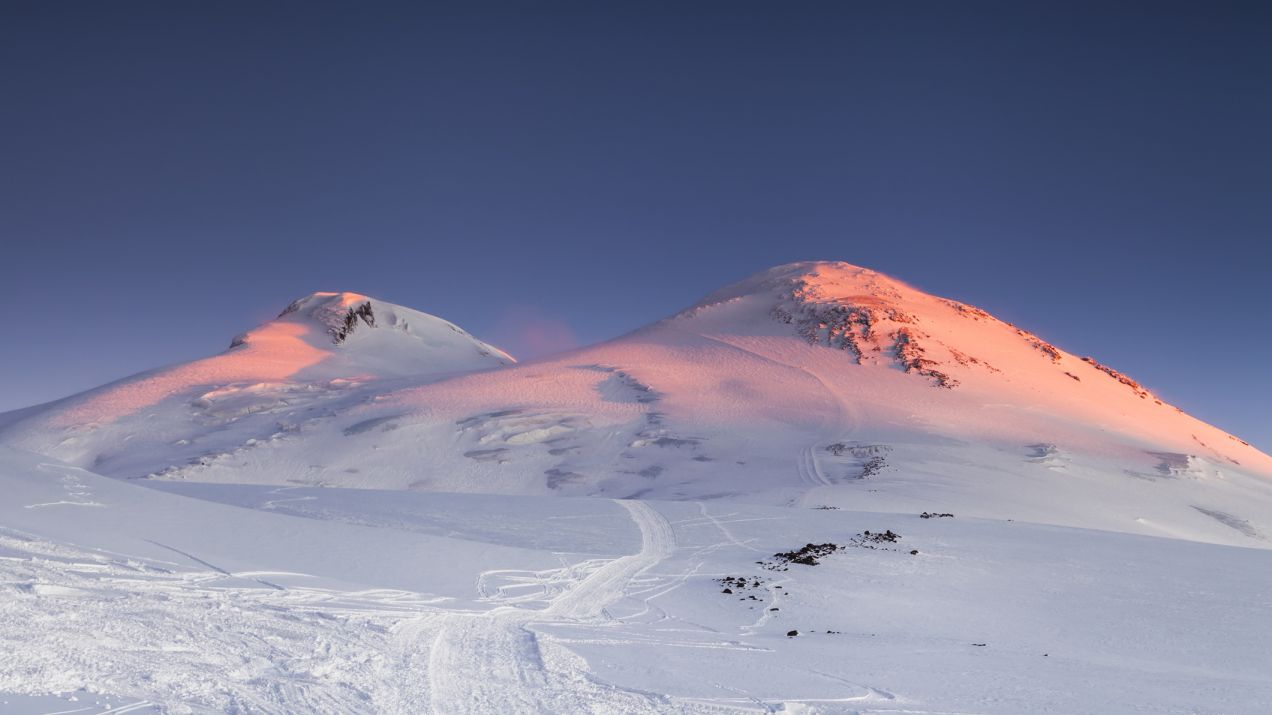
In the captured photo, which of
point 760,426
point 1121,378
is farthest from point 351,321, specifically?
point 1121,378

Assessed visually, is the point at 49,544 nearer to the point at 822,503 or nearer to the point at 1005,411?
the point at 822,503

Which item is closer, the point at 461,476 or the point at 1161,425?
the point at 461,476

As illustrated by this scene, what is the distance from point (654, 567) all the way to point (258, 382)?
48194mm

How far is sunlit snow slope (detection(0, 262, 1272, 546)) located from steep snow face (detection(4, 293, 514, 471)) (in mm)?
274

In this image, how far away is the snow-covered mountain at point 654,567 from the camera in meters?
6.71

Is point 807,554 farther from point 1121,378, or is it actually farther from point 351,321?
point 351,321

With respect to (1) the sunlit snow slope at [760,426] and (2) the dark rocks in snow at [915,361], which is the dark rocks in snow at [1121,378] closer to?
(1) the sunlit snow slope at [760,426]

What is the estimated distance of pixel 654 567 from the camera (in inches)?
545

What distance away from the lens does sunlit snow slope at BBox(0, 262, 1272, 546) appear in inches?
1214

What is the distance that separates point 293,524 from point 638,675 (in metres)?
8.10

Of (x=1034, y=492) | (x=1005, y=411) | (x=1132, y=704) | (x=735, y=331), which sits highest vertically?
(x=735, y=331)

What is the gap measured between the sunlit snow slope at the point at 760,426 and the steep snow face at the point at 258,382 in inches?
10.8

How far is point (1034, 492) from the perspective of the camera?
29.2 metres

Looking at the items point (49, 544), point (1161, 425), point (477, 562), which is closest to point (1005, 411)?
point (1161, 425)
